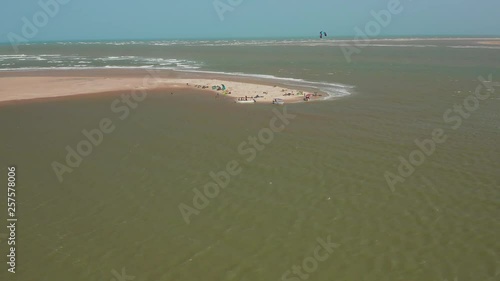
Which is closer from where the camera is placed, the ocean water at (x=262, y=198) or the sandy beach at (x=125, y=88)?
the ocean water at (x=262, y=198)

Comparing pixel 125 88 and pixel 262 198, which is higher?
pixel 125 88

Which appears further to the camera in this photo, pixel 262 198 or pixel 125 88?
pixel 125 88

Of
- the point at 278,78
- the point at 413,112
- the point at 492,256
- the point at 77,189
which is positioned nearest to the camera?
the point at 492,256

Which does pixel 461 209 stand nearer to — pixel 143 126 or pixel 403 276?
pixel 403 276

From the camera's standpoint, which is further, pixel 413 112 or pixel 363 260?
pixel 413 112

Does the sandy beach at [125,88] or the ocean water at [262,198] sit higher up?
the sandy beach at [125,88]

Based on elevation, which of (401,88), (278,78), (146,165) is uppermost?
(278,78)

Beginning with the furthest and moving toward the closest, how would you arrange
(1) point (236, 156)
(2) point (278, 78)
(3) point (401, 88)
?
(2) point (278, 78) < (3) point (401, 88) < (1) point (236, 156)

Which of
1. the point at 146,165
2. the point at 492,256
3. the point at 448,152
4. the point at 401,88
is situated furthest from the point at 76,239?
the point at 401,88
